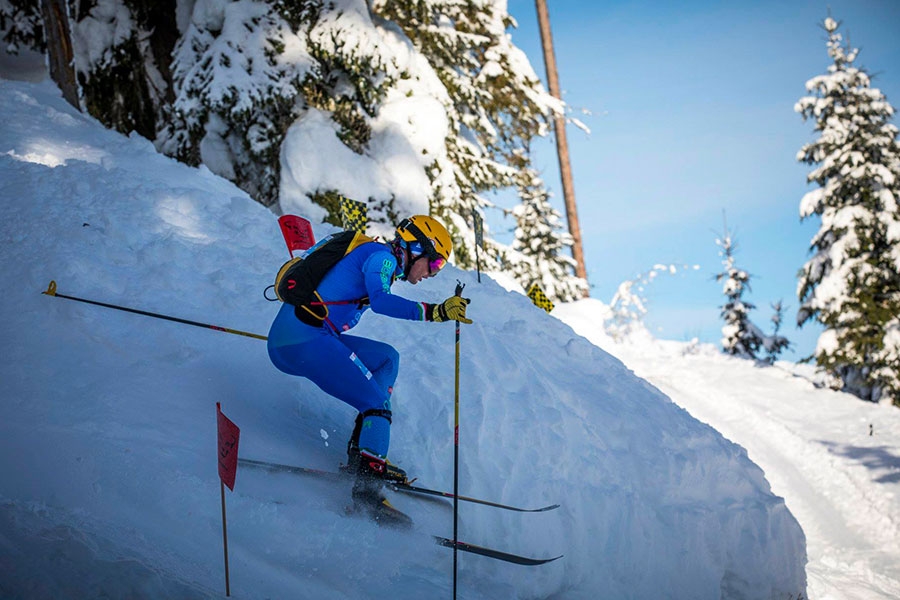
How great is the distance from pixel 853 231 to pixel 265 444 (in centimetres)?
1916

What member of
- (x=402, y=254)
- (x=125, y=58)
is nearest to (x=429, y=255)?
(x=402, y=254)

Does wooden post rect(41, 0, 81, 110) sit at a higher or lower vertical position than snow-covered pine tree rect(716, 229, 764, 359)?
higher

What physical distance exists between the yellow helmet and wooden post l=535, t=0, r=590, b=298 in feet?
48.5

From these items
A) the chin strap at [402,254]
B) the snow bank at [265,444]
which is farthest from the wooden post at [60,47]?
the chin strap at [402,254]

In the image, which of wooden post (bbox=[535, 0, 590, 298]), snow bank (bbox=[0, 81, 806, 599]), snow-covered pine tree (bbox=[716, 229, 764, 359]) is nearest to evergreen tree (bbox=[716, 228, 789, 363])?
snow-covered pine tree (bbox=[716, 229, 764, 359])

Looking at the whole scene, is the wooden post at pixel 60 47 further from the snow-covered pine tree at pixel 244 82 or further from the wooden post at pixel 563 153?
the wooden post at pixel 563 153

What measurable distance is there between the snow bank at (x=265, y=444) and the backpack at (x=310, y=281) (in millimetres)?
1112

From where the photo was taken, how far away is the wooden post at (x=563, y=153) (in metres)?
18.9

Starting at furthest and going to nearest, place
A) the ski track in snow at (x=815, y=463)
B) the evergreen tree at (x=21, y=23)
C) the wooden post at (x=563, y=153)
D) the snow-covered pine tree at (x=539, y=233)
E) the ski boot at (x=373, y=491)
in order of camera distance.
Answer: the snow-covered pine tree at (x=539, y=233) < the wooden post at (x=563, y=153) < the evergreen tree at (x=21, y=23) < the ski track in snow at (x=815, y=463) < the ski boot at (x=373, y=491)

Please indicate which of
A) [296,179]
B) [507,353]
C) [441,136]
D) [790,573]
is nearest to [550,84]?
[441,136]

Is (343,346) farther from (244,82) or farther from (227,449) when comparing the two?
(244,82)

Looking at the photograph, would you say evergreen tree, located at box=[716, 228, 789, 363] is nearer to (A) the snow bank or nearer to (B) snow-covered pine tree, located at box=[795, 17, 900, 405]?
(B) snow-covered pine tree, located at box=[795, 17, 900, 405]

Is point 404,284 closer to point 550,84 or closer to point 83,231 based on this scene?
point 83,231

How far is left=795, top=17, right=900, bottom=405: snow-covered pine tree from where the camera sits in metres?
17.0
